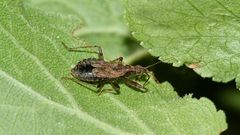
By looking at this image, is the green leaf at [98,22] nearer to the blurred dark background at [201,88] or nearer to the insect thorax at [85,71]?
the blurred dark background at [201,88]

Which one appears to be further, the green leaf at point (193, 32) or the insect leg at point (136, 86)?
the insect leg at point (136, 86)

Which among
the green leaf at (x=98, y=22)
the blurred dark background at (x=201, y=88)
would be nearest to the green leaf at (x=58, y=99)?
the blurred dark background at (x=201, y=88)

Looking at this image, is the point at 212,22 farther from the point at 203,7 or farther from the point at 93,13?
the point at 93,13

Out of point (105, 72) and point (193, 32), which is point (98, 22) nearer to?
point (105, 72)

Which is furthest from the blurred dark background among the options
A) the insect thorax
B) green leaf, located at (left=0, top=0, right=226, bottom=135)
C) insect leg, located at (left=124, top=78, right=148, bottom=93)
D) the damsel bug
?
green leaf, located at (left=0, top=0, right=226, bottom=135)

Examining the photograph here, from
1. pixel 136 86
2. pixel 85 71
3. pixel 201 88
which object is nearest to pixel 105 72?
pixel 85 71

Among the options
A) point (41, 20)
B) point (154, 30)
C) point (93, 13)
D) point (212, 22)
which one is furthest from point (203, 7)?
point (93, 13)
